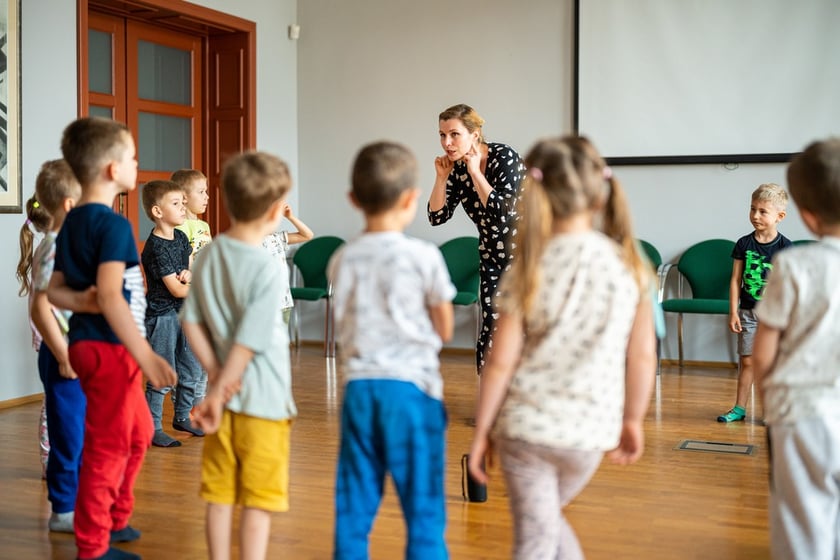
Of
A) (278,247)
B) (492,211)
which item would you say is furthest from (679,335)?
(492,211)

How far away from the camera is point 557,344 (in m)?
1.80

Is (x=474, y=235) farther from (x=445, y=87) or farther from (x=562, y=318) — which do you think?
(x=562, y=318)

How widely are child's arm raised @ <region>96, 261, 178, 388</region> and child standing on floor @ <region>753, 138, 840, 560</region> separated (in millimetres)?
1324

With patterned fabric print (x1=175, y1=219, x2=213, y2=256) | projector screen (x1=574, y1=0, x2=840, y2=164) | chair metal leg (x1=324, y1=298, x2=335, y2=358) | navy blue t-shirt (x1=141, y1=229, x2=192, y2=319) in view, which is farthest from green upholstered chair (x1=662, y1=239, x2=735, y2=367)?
navy blue t-shirt (x1=141, y1=229, x2=192, y2=319)

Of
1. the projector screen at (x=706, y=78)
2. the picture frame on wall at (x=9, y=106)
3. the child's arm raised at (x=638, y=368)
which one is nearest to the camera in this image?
the child's arm raised at (x=638, y=368)

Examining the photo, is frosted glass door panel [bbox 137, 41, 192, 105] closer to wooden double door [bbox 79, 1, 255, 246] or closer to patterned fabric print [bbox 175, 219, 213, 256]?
wooden double door [bbox 79, 1, 255, 246]

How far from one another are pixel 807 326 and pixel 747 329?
2.81 m

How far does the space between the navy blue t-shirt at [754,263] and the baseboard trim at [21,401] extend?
3.62 m

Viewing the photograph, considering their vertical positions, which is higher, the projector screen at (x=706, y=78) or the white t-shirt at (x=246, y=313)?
the projector screen at (x=706, y=78)

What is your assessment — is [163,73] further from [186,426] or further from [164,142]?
[186,426]

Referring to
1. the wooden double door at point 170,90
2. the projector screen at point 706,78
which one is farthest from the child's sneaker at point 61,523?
the projector screen at point 706,78

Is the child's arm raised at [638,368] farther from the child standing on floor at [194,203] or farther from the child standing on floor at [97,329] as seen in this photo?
the child standing on floor at [194,203]

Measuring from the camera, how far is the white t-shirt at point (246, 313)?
211 centimetres

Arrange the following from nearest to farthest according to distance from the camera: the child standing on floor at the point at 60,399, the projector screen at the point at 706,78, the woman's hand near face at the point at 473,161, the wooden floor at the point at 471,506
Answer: the wooden floor at the point at 471,506 < the child standing on floor at the point at 60,399 < the woman's hand near face at the point at 473,161 < the projector screen at the point at 706,78
